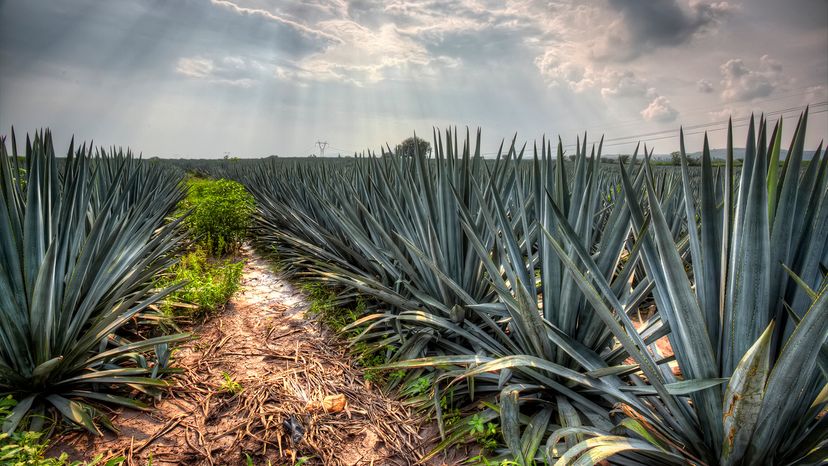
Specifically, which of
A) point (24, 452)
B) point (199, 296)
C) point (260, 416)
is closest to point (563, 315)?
point (260, 416)

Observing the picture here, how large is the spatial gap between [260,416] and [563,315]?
4.79 ft

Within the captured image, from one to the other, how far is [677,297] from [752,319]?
18cm

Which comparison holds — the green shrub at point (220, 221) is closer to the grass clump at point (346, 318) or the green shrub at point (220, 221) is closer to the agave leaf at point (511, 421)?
the grass clump at point (346, 318)

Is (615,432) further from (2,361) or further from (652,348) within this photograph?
(2,361)

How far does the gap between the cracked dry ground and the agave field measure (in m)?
0.11

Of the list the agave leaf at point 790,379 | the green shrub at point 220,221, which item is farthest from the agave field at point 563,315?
the green shrub at point 220,221

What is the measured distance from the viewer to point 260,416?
6.10 feet

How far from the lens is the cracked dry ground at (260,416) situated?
1651mm

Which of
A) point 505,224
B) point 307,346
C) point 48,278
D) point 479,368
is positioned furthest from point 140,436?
point 505,224

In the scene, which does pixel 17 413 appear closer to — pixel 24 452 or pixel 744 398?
pixel 24 452

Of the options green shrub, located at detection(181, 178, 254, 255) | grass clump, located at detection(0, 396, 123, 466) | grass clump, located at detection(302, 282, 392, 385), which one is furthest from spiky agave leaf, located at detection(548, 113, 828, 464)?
green shrub, located at detection(181, 178, 254, 255)

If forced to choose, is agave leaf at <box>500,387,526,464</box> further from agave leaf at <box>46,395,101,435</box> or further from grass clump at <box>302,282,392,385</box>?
agave leaf at <box>46,395,101,435</box>

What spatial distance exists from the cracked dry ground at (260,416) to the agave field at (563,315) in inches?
4.4

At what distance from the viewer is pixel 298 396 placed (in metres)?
2.05
